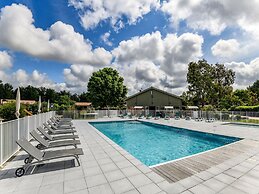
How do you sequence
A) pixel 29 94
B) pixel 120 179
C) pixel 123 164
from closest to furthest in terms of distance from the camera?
pixel 120 179
pixel 123 164
pixel 29 94

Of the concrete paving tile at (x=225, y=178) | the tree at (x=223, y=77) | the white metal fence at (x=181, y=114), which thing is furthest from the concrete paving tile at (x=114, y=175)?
the tree at (x=223, y=77)

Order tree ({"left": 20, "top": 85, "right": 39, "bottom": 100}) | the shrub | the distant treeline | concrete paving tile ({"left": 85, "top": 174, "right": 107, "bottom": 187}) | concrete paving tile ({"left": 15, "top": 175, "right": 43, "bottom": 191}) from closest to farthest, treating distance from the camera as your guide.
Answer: concrete paving tile ({"left": 15, "top": 175, "right": 43, "bottom": 191})
concrete paving tile ({"left": 85, "top": 174, "right": 107, "bottom": 187})
the shrub
the distant treeline
tree ({"left": 20, "top": 85, "right": 39, "bottom": 100})

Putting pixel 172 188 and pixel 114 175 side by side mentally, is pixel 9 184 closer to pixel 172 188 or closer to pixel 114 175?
pixel 114 175

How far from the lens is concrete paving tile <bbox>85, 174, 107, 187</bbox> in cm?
→ 375

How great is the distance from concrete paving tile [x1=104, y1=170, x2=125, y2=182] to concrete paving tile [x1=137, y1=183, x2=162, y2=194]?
2.51 ft

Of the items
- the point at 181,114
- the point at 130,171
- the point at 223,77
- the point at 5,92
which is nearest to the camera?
the point at 130,171

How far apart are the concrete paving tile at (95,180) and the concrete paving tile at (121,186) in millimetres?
292

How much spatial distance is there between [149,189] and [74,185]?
174 centimetres

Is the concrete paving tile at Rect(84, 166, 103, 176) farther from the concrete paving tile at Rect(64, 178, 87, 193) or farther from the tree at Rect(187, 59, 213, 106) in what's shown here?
the tree at Rect(187, 59, 213, 106)

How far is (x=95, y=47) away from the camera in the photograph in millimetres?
18328

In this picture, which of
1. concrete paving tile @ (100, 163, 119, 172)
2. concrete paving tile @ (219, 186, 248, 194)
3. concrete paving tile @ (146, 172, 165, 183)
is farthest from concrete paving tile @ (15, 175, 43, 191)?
concrete paving tile @ (219, 186, 248, 194)

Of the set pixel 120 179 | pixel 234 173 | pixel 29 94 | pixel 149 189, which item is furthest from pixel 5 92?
pixel 234 173

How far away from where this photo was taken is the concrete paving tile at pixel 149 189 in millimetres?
3311

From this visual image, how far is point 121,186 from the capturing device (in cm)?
359
